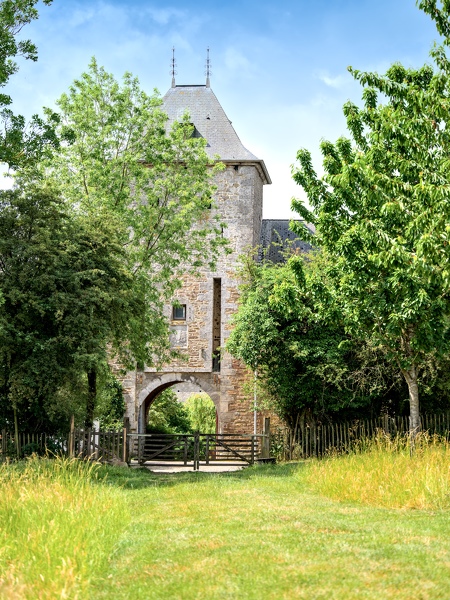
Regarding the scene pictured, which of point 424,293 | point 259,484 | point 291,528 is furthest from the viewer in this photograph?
point 259,484

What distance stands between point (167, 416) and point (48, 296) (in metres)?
21.1

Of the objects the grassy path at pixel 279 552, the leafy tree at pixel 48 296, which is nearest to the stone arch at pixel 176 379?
the leafy tree at pixel 48 296

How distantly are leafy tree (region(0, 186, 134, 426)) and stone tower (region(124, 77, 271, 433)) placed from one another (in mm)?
10401

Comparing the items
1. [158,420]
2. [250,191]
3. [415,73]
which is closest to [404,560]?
[415,73]

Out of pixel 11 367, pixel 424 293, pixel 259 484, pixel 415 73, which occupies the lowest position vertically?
pixel 259 484

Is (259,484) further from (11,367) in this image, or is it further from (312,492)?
(11,367)

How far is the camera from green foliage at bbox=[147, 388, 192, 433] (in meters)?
37.3

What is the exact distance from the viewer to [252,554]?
7266mm

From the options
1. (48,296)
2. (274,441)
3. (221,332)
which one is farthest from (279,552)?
(221,332)

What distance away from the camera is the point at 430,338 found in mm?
14742

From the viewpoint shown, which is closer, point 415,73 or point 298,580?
point 298,580

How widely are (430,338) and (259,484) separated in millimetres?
4344

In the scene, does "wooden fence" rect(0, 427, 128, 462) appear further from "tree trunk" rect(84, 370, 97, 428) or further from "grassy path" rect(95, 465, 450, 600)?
"grassy path" rect(95, 465, 450, 600)

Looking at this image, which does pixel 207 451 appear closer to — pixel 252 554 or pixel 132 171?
pixel 132 171
